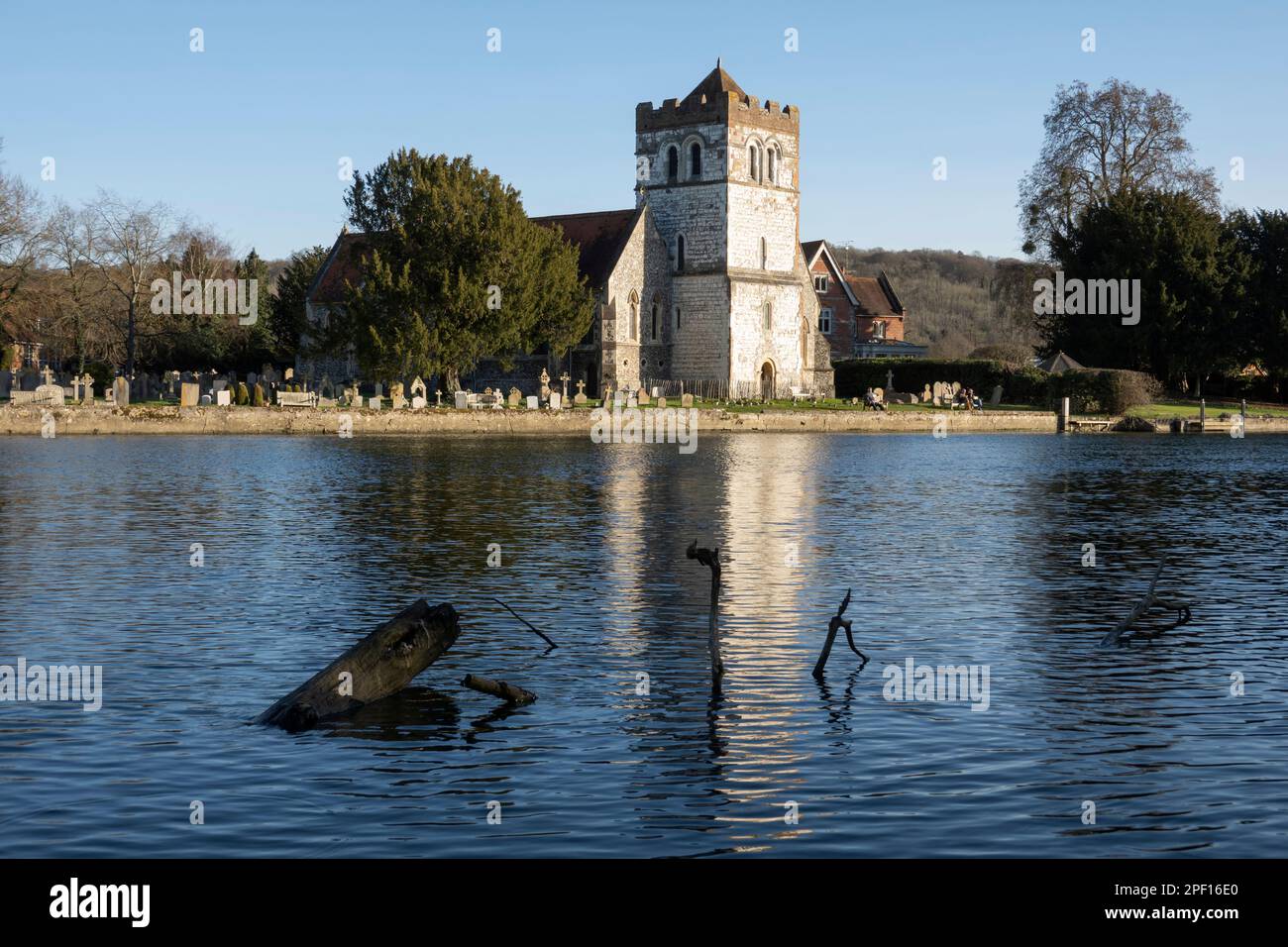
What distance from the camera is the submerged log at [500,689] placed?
13926mm

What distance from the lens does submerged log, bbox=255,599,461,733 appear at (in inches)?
536

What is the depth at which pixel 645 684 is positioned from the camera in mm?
15352

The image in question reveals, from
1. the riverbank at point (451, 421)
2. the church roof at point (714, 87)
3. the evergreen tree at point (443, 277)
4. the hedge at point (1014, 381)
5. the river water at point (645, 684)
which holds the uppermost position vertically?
the church roof at point (714, 87)

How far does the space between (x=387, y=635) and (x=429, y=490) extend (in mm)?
A: 25168

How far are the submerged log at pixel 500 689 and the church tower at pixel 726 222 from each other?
77.7m

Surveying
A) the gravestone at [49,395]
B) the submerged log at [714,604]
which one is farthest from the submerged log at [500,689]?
the gravestone at [49,395]

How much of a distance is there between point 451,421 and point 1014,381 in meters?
40.1

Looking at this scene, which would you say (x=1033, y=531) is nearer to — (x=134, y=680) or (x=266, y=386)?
(x=134, y=680)

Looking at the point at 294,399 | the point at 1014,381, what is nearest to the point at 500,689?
the point at 294,399

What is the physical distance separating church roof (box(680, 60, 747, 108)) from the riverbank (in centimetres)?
2278

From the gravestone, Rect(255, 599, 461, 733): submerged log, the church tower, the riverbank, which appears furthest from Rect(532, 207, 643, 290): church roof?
Rect(255, 599, 461, 733): submerged log

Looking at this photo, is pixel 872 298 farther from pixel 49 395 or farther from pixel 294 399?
pixel 49 395

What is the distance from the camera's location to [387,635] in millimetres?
14312

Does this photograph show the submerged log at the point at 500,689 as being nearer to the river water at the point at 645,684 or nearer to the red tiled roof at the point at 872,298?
the river water at the point at 645,684
